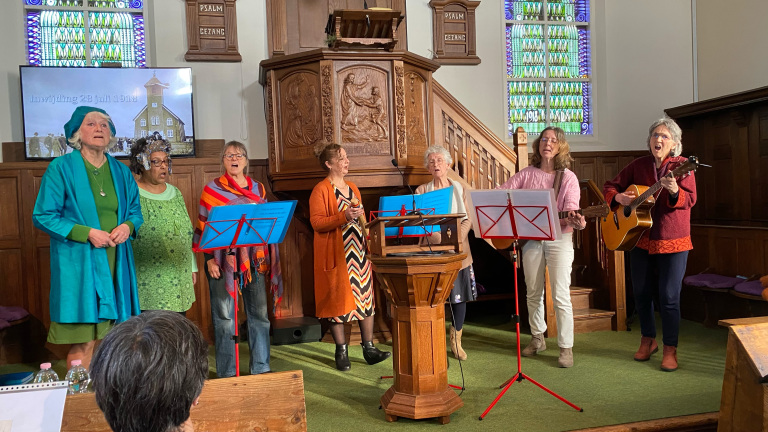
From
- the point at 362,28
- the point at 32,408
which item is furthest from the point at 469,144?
the point at 32,408

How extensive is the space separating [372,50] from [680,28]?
180 inches

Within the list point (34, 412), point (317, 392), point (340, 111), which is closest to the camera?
point (34, 412)

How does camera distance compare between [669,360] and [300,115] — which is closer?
[669,360]

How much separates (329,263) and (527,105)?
13.9 ft

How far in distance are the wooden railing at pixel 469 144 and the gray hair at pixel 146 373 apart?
185 inches

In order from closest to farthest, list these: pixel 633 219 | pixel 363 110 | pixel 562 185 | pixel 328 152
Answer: pixel 633 219, pixel 562 185, pixel 328 152, pixel 363 110

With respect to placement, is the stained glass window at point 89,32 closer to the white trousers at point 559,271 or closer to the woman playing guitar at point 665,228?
the white trousers at point 559,271

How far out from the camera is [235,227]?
356 cm

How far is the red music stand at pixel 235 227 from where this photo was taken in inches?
138

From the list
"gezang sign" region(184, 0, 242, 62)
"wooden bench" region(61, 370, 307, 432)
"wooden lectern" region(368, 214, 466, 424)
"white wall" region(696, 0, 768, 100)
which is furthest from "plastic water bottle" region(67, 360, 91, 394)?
"white wall" region(696, 0, 768, 100)

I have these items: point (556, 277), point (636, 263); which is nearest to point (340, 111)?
point (556, 277)

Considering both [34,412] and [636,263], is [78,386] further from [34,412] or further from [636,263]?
[636,263]

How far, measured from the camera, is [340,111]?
5344 mm

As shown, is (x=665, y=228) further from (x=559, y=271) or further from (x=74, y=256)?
(x=74, y=256)
